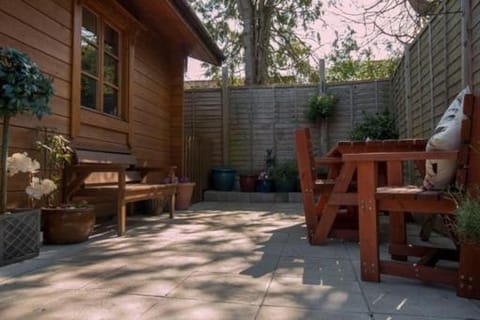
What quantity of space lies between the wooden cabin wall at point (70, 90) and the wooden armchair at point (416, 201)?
8.45 feet

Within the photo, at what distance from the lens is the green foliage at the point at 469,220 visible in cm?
163

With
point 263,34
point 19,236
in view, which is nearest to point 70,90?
point 19,236

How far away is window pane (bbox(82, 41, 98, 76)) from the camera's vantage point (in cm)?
405

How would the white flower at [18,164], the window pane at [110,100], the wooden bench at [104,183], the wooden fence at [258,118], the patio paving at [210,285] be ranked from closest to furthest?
the patio paving at [210,285] < the white flower at [18,164] < the wooden bench at [104,183] < the window pane at [110,100] < the wooden fence at [258,118]

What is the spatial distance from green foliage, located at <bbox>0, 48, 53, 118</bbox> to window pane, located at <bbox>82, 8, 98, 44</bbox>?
171cm

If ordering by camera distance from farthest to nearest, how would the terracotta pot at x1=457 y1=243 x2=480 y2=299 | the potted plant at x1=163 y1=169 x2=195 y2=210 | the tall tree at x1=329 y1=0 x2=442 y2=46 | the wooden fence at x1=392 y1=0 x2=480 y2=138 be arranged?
the potted plant at x1=163 y1=169 x2=195 y2=210
the tall tree at x1=329 y1=0 x2=442 y2=46
the wooden fence at x1=392 y1=0 x2=480 y2=138
the terracotta pot at x1=457 y1=243 x2=480 y2=299

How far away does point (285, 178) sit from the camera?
22.9 ft

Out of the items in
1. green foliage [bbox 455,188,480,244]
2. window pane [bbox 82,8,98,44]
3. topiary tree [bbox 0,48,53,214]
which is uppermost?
window pane [bbox 82,8,98,44]

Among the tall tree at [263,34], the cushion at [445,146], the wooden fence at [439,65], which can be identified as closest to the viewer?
the cushion at [445,146]

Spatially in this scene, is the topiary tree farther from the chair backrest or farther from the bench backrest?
the chair backrest

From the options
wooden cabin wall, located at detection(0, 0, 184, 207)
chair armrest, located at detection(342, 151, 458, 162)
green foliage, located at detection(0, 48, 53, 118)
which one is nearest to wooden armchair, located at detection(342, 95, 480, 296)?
chair armrest, located at detection(342, 151, 458, 162)

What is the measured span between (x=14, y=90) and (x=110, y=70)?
231cm

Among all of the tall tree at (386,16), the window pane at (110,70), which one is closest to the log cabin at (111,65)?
the window pane at (110,70)

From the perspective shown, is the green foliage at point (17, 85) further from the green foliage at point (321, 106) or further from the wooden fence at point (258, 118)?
the green foliage at point (321, 106)
